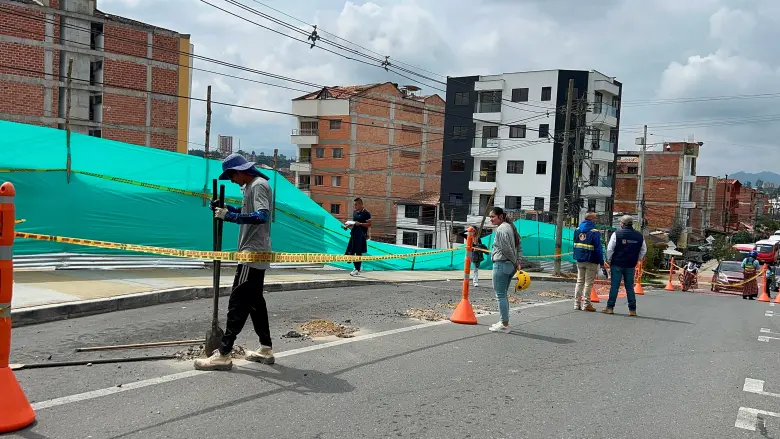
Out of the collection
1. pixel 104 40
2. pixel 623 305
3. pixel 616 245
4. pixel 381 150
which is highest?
pixel 104 40

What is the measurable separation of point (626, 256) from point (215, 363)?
25.8ft

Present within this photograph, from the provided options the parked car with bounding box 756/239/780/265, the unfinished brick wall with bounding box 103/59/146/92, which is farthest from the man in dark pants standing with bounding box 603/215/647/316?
the parked car with bounding box 756/239/780/265

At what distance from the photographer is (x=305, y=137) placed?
207ft

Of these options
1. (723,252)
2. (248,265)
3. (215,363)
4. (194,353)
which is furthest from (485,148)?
(215,363)

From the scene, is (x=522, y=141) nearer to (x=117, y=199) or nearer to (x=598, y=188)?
(x=598, y=188)

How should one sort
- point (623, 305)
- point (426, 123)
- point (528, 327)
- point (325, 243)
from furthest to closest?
point (426, 123), point (325, 243), point (623, 305), point (528, 327)

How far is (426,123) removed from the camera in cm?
6812

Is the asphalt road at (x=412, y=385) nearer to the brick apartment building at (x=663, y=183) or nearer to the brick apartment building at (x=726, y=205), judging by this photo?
the brick apartment building at (x=663, y=183)

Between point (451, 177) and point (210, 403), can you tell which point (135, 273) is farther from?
point (451, 177)

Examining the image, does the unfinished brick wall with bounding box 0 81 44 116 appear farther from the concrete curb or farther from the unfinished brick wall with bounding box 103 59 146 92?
the concrete curb

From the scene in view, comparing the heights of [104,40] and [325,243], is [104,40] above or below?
above

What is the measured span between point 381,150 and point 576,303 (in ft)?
175

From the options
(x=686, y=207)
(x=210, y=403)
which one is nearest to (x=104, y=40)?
(x=210, y=403)

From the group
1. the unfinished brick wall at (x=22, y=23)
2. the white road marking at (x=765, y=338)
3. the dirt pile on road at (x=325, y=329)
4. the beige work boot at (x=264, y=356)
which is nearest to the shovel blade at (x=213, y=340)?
the beige work boot at (x=264, y=356)
